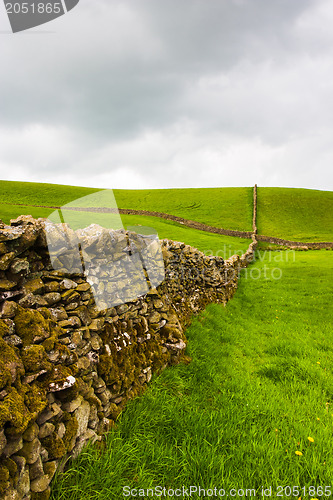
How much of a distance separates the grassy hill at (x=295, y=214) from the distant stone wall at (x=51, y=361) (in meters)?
43.3

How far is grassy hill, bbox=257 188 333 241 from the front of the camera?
4531cm

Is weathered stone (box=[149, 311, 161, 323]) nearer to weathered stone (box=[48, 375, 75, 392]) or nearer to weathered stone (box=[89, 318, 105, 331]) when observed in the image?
weathered stone (box=[89, 318, 105, 331])

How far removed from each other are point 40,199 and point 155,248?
65140 millimetres

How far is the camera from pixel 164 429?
11.9ft

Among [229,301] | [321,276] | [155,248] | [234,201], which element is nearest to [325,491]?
[155,248]

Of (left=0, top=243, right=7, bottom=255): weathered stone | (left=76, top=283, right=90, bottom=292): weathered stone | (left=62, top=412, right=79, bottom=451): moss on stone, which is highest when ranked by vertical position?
(left=0, top=243, right=7, bottom=255): weathered stone

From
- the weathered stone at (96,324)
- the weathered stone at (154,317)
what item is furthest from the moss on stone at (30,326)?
the weathered stone at (154,317)

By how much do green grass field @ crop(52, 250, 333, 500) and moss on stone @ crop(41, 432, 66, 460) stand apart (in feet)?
0.97

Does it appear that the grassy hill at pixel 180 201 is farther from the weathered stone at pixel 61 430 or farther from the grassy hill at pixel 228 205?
the weathered stone at pixel 61 430

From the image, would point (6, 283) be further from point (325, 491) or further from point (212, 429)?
point (325, 491)

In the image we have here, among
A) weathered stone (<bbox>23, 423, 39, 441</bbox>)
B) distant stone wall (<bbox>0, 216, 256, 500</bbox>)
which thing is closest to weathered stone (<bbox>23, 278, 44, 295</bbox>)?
distant stone wall (<bbox>0, 216, 256, 500</bbox>)

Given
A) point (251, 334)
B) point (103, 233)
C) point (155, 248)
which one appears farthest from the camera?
point (251, 334)

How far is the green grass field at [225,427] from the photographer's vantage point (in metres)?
2.88

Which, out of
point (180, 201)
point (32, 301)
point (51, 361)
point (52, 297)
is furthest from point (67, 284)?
point (180, 201)
